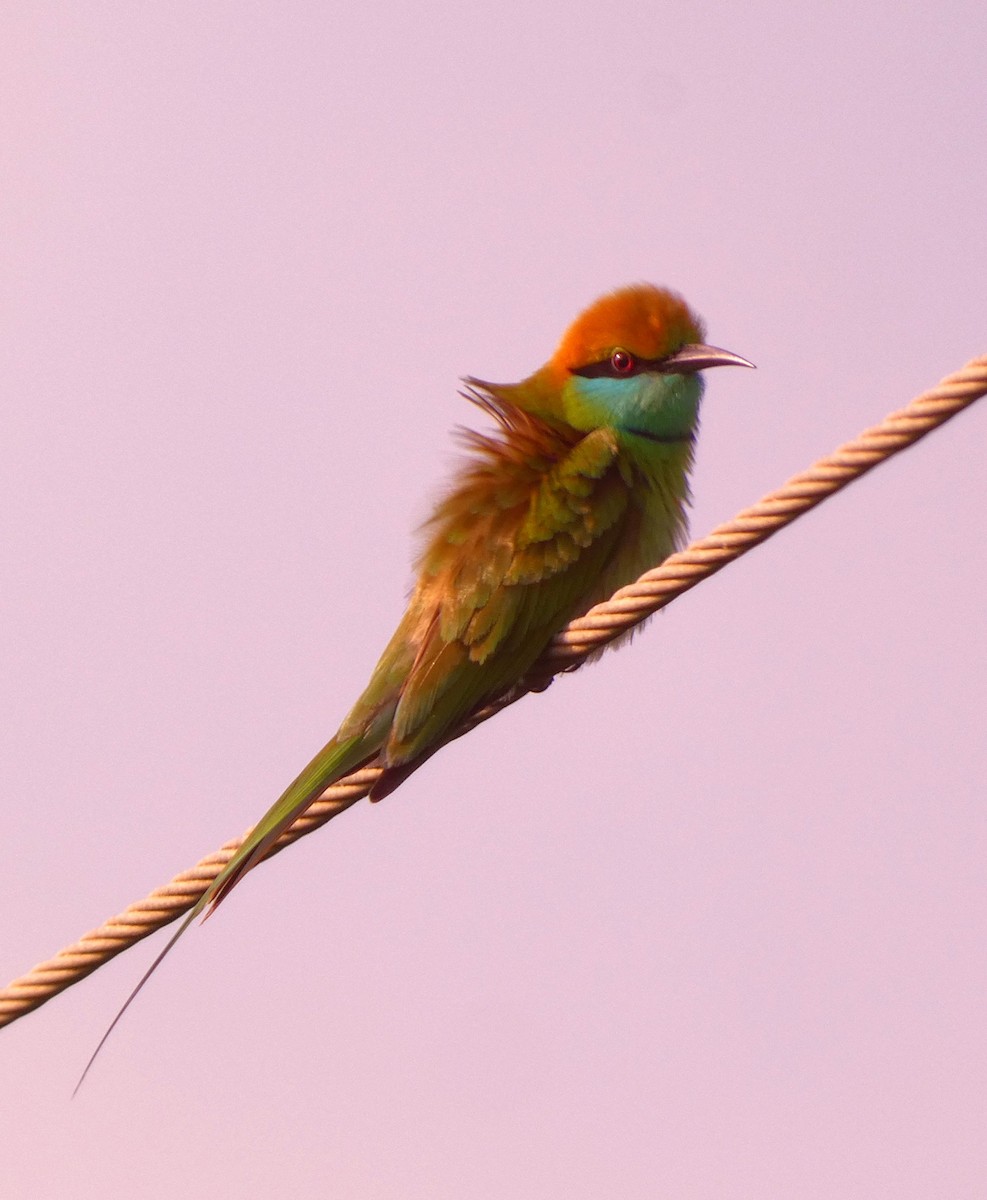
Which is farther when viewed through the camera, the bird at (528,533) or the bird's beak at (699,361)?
the bird's beak at (699,361)

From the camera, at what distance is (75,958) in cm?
260

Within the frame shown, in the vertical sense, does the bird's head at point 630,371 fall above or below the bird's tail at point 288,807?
above

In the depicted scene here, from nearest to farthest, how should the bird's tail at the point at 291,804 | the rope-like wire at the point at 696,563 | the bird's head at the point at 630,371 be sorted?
the rope-like wire at the point at 696,563 < the bird's tail at the point at 291,804 < the bird's head at the point at 630,371

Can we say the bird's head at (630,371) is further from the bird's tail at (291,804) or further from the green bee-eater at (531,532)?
the bird's tail at (291,804)

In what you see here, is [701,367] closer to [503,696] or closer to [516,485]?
[516,485]

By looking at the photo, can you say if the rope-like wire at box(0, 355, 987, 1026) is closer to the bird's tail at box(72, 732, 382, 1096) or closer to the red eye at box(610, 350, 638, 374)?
the bird's tail at box(72, 732, 382, 1096)

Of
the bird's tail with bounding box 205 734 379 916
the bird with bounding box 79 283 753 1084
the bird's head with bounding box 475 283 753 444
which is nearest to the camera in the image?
the bird's tail with bounding box 205 734 379 916

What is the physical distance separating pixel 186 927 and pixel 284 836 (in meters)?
0.26

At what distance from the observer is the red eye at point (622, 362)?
12.9 ft

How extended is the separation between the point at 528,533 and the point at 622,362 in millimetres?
677

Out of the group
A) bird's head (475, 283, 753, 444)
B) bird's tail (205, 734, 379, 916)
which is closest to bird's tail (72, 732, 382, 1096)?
bird's tail (205, 734, 379, 916)

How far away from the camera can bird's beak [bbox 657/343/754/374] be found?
3.96m

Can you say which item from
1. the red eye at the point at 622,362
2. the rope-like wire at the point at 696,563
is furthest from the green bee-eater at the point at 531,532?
the rope-like wire at the point at 696,563

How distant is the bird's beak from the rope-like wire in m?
1.21
